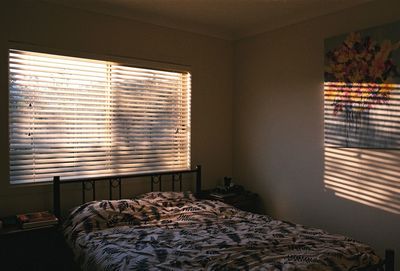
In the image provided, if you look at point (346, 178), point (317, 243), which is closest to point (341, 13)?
point (346, 178)

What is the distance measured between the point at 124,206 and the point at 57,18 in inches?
66.9

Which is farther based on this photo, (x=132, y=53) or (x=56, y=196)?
(x=132, y=53)

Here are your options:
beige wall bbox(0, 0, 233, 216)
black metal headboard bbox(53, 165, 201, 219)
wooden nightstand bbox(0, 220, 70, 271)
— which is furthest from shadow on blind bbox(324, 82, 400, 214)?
wooden nightstand bbox(0, 220, 70, 271)

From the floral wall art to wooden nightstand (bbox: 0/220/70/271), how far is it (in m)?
2.42

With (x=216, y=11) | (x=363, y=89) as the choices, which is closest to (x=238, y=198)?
(x=363, y=89)

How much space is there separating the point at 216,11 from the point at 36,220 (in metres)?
2.37

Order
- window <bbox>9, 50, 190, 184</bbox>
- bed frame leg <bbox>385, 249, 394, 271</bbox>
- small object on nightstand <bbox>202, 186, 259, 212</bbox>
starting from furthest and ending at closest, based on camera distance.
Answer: small object on nightstand <bbox>202, 186, 259, 212</bbox> < window <bbox>9, 50, 190, 184</bbox> < bed frame leg <bbox>385, 249, 394, 271</bbox>

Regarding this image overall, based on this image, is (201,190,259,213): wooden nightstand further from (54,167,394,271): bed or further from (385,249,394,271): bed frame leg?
(385,249,394,271): bed frame leg

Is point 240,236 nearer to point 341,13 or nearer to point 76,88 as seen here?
point 76,88

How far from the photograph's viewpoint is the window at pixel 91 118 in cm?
272

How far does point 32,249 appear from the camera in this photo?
237 cm

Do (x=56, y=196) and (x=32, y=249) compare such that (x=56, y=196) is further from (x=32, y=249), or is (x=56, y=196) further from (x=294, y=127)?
(x=294, y=127)

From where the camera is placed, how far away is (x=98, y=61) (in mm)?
3049

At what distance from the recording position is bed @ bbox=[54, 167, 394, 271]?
1.83 m
